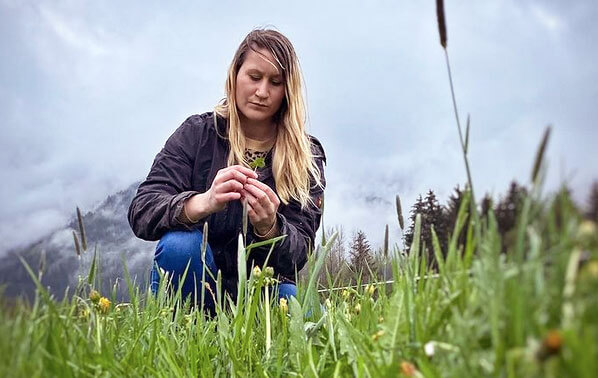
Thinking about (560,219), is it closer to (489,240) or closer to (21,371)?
(489,240)

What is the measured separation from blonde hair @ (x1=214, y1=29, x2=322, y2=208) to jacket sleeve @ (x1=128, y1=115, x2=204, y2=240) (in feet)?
0.70

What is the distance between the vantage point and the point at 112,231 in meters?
2.05

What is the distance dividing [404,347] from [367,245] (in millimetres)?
1377

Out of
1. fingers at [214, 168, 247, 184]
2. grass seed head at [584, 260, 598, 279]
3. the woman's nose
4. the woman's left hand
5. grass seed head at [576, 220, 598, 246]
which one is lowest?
grass seed head at [584, 260, 598, 279]

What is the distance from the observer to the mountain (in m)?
1.09

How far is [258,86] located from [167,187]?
0.64 metres

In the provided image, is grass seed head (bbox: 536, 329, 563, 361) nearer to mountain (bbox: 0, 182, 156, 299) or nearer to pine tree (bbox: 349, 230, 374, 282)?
mountain (bbox: 0, 182, 156, 299)

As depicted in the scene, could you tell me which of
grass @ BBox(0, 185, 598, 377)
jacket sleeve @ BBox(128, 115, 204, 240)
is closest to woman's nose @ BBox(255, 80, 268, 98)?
jacket sleeve @ BBox(128, 115, 204, 240)

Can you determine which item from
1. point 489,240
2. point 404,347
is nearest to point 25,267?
point 404,347

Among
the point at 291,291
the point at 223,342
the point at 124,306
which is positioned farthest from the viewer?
the point at 291,291

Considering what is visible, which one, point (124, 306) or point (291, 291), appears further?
point (291, 291)

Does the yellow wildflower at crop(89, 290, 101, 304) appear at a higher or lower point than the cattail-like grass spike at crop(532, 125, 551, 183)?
higher

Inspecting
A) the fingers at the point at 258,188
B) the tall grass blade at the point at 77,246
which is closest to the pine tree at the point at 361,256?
the fingers at the point at 258,188

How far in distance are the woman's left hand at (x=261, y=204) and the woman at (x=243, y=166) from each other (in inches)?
0.9
